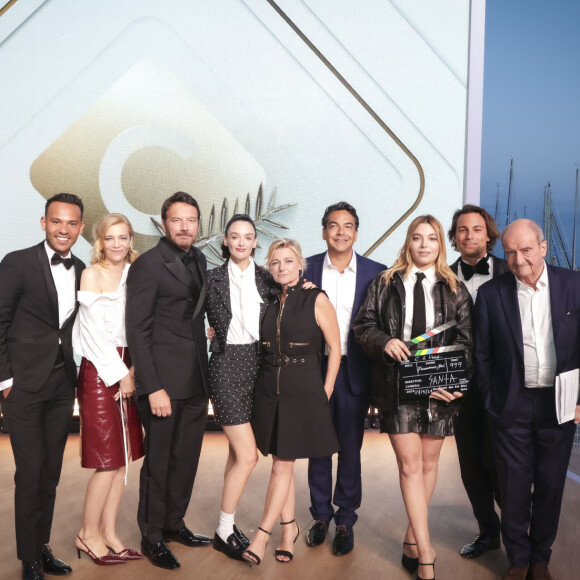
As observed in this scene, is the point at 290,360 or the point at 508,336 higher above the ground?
the point at 508,336

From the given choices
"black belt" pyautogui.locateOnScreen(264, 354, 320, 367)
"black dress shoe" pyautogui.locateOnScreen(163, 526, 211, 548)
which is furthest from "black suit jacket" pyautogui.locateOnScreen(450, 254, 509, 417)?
"black dress shoe" pyautogui.locateOnScreen(163, 526, 211, 548)

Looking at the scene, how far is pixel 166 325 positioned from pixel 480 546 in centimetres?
186

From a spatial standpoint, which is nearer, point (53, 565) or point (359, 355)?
point (53, 565)

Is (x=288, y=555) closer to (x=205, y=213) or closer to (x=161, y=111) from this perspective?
(x=205, y=213)

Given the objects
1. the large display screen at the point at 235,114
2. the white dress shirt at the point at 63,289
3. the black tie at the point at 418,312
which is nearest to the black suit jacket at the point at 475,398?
the black tie at the point at 418,312

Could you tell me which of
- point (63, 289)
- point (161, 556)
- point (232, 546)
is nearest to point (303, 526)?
point (232, 546)

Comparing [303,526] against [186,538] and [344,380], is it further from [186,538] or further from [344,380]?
[344,380]

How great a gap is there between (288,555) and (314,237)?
3.12m

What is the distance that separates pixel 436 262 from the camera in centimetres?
280

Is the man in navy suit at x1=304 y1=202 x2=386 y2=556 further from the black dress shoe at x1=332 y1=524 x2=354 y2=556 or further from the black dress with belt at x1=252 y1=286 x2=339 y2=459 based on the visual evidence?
the black dress with belt at x1=252 y1=286 x2=339 y2=459

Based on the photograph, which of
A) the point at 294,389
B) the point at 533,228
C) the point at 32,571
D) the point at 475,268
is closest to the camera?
the point at 533,228

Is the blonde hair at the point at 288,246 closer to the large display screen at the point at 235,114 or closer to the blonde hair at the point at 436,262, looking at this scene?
the blonde hair at the point at 436,262

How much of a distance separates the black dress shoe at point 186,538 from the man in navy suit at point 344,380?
52 cm

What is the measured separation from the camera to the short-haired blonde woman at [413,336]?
8.93 feet
